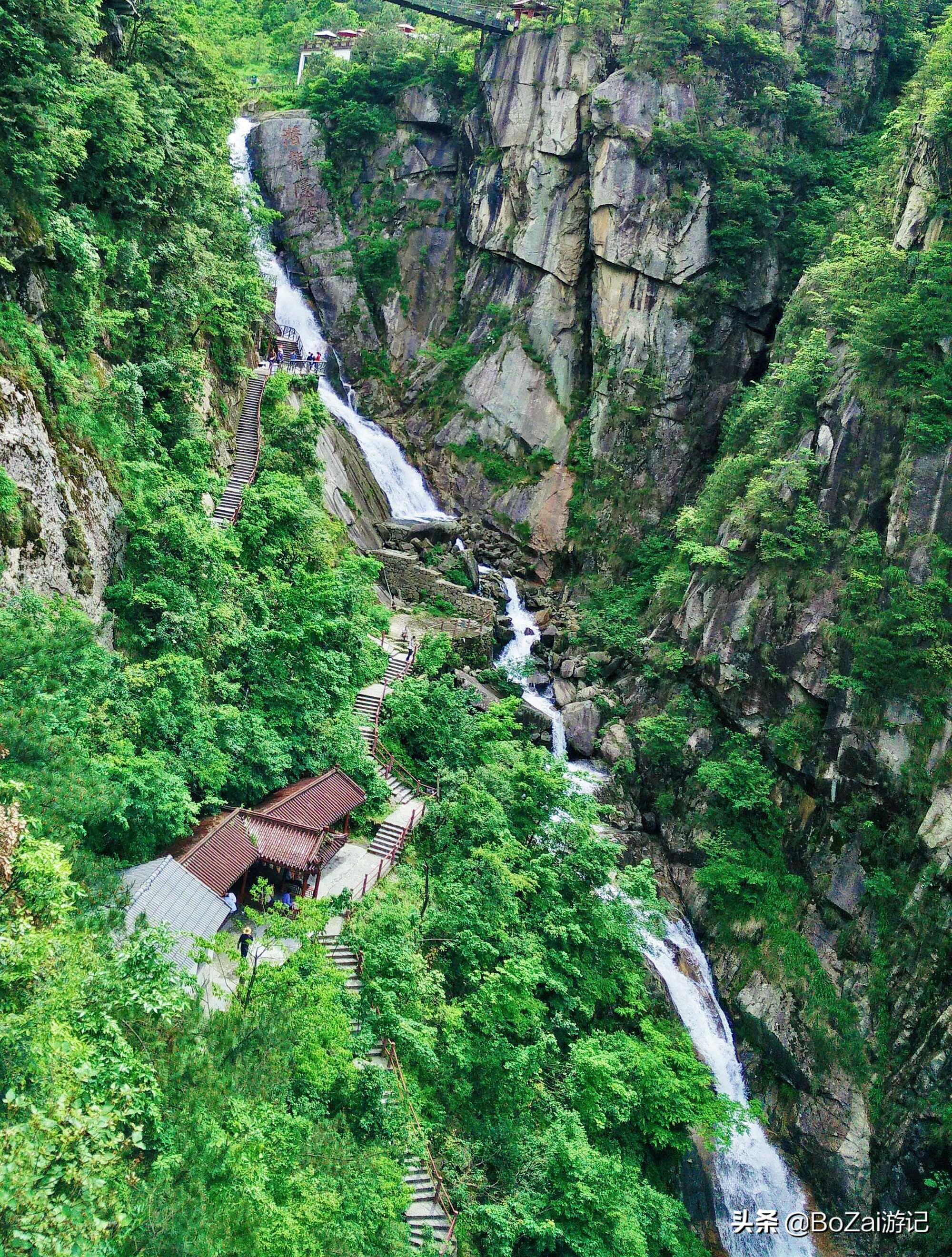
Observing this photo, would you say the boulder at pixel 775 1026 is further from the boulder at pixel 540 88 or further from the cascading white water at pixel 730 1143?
the boulder at pixel 540 88

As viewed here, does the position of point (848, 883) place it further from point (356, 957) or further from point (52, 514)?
point (52, 514)

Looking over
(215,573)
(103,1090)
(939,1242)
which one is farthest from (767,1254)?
(215,573)

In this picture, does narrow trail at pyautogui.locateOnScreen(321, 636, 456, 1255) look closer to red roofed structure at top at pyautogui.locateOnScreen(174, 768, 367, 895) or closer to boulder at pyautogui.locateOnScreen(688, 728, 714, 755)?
red roofed structure at top at pyautogui.locateOnScreen(174, 768, 367, 895)

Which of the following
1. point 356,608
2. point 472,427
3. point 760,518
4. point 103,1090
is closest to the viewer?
point 103,1090

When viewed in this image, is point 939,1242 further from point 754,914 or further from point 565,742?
point 565,742

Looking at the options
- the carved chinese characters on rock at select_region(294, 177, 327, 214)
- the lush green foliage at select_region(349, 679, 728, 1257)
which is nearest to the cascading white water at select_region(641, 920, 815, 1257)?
the lush green foliage at select_region(349, 679, 728, 1257)
